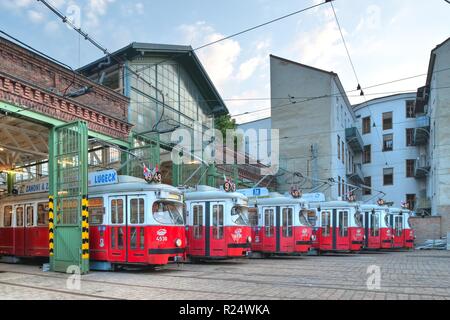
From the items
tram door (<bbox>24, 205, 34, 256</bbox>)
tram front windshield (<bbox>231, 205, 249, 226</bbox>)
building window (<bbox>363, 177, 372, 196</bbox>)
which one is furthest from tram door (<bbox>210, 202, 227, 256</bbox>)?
building window (<bbox>363, 177, 372, 196</bbox>)

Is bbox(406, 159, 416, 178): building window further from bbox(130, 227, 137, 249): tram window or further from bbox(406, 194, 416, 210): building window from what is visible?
bbox(130, 227, 137, 249): tram window

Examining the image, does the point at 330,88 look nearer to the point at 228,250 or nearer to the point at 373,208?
the point at 373,208

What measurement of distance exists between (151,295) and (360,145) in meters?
40.8

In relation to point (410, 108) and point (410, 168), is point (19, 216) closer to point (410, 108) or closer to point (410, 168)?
point (410, 168)

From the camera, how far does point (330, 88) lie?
37.4m

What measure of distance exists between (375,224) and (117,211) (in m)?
17.1

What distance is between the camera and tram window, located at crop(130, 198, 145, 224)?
44.9 ft

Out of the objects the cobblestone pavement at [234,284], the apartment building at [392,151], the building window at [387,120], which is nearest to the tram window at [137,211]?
the cobblestone pavement at [234,284]

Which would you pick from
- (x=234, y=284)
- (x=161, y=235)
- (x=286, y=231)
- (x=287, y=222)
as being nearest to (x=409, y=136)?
(x=287, y=222)

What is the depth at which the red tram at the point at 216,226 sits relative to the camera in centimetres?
1689

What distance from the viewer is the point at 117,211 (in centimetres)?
1413

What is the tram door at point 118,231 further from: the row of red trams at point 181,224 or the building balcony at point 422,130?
the building balcony at point 422,130

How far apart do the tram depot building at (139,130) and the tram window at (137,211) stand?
4 cm
